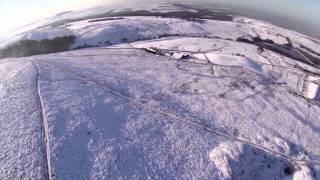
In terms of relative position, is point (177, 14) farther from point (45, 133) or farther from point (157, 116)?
point (45, 133)

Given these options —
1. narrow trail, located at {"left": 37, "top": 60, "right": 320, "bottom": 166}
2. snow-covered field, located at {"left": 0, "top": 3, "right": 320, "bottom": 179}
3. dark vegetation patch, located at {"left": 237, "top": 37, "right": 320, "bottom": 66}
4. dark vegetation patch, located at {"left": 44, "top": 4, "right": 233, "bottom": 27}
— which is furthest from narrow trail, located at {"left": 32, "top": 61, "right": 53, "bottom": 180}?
dark vegetation patch, located at {"left": 44, "top": 4, "right": 233, "bottom": 27}

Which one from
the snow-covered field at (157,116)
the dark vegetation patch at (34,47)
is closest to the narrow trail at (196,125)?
→ the snow-covered field at (157,116)

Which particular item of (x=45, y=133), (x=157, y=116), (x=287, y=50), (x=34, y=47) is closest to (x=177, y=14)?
(x=287, y=50)

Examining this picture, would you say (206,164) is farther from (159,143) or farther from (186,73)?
(186,73)

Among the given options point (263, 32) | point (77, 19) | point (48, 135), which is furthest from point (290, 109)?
point (77, 19)

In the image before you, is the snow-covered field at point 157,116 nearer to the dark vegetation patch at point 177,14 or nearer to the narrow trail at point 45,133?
the narrow trail at point 45,133
